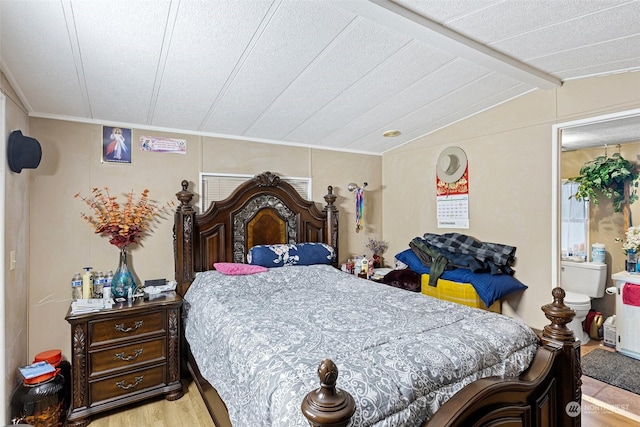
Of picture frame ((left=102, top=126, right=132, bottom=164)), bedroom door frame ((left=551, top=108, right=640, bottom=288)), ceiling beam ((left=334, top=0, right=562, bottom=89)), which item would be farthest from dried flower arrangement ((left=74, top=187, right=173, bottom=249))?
bedroom door frame ((left=551, top=108, right=640, bottom=288))

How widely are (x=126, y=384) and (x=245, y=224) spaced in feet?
5.02

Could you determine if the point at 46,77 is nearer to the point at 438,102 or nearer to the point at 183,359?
the point at 183,359

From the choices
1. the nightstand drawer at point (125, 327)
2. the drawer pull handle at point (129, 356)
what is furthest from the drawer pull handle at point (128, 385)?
the nightstand drawer at point (125, 327)

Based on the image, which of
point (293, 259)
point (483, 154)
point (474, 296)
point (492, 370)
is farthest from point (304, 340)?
point (483, 154)

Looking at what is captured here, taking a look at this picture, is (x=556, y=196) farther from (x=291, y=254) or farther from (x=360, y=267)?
(x=291, y=254)

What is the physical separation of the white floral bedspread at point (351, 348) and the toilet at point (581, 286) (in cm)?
230

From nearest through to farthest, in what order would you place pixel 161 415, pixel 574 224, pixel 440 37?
pixel 440 37, pixel 161 415, pixel 574 224

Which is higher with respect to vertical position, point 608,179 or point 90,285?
point 608,179

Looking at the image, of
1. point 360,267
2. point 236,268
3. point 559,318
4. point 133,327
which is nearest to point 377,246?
point 360,267

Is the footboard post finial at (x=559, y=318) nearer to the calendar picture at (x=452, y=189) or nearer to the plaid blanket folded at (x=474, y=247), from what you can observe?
the plaid blanket folded at (x=474, y=247)

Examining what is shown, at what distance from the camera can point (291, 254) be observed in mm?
3062

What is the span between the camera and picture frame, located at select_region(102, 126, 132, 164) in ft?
8.57

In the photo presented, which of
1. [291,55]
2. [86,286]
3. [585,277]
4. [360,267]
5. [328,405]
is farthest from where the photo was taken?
[585,277]

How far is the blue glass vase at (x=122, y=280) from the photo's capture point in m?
2.49
